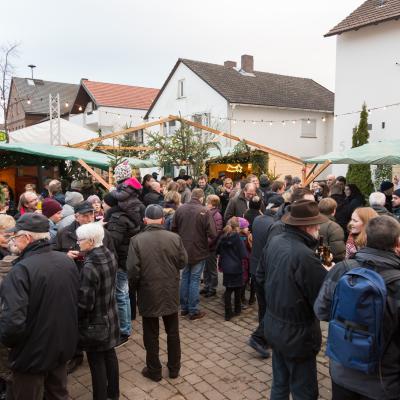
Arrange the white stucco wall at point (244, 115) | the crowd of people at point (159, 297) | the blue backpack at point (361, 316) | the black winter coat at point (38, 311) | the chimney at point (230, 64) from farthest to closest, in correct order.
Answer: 1. the chimney at point (230, 64)
2. the white stucco wall at point (244, 115)
3. the black winter coat at point (38, 311)
4. the crowd of people at point (159, 297)
5. the blue backpack at point (361, 316)

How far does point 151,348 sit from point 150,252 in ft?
3.33

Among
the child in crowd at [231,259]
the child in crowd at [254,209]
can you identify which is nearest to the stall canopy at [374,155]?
the child in crowd at [254,209]

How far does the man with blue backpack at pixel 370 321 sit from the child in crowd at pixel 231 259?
3282 mm

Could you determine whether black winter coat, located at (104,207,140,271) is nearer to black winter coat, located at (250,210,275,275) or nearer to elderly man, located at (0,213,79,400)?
black winter coat, located at (250,210,275,275)

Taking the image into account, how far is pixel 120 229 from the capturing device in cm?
511

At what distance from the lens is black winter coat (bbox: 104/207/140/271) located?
16.7 ft

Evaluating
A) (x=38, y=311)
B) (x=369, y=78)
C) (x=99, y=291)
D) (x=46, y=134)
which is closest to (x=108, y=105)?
(x=46, y=134)

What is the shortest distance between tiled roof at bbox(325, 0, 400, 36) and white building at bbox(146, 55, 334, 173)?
24.2 ft

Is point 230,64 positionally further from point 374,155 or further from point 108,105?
point 374,155

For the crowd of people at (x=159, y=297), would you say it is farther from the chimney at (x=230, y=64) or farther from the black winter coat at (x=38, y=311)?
the chimney at (x=230, y=64)

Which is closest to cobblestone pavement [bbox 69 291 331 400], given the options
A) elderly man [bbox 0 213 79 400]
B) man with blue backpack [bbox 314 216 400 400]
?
elderly man [bbox 0 213 79 400]

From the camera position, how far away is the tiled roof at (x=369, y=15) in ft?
51.5

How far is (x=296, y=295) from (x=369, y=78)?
16190 mm

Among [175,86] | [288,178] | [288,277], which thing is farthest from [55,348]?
[175,86]
